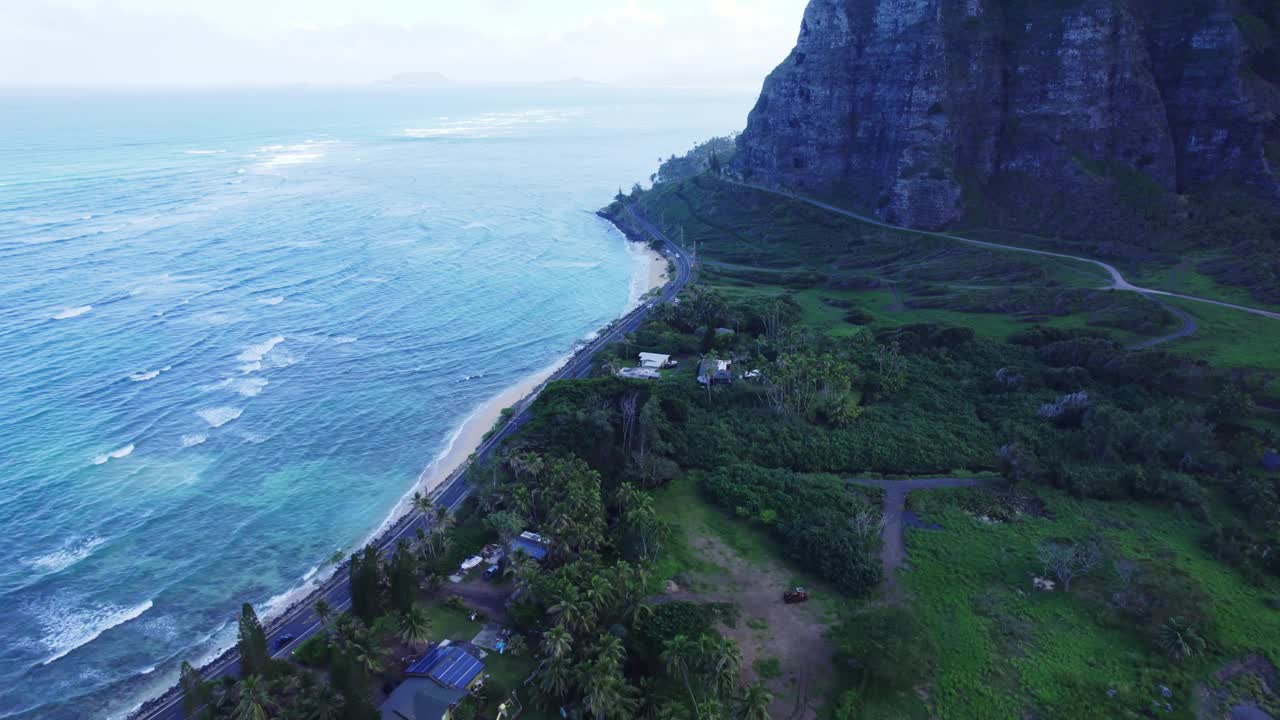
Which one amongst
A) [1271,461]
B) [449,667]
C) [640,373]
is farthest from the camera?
[640,373]

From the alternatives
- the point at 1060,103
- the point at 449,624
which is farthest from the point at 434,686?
the point at 1060,103

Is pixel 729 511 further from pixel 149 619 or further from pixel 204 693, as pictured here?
pixel 149 619

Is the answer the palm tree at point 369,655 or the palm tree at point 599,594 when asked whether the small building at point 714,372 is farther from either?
the palm tree at point 369,655

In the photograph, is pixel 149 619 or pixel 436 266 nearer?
pixel 149 619

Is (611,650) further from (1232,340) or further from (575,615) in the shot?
(1232,340)

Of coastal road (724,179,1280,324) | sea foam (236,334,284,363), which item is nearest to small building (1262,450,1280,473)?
coastal road (724,179,1280,324)

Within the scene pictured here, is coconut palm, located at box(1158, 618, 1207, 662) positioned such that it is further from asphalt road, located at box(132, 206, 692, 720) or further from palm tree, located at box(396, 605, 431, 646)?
asphalt road, located at box(132, 206, 692, 720)

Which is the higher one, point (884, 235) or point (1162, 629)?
point (884, 235)

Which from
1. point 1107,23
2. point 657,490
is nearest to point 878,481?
point 657,490
